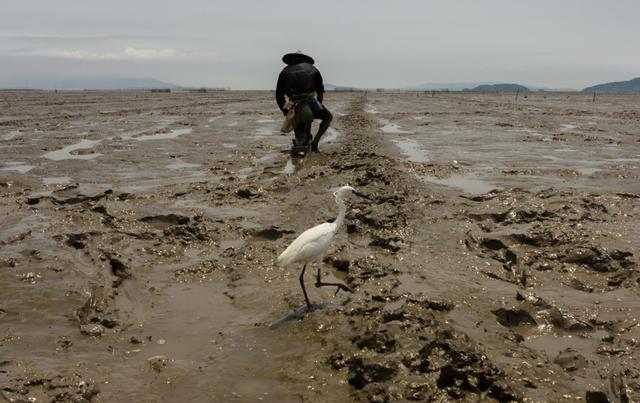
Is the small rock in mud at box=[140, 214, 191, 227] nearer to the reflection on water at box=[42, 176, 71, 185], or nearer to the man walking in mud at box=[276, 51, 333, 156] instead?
the reflection on water at box=[42, 176, 71, 185]

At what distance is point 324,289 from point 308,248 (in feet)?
2.80

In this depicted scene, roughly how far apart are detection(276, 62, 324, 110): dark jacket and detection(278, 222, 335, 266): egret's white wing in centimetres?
855

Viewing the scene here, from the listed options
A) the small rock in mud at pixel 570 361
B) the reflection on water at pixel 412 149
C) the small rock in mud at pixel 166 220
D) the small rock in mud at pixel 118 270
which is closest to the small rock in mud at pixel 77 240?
the small rock in mud at pixel 118 270

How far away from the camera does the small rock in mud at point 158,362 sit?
4355 mm

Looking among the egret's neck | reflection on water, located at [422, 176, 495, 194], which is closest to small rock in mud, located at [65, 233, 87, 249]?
the egret's neck

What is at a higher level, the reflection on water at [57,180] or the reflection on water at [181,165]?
the reflection on water at [181,165]

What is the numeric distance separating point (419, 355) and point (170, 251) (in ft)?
13.4

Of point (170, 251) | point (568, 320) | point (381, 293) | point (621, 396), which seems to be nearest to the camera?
point (621, 396)

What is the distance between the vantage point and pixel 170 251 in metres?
7.06

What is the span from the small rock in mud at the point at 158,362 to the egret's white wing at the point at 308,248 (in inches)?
54.1

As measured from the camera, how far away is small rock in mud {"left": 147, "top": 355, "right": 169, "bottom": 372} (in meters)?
4.35

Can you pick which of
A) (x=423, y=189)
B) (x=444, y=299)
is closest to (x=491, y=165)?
(x=423, y=189)

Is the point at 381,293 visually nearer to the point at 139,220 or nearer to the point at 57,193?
the point at 139,220

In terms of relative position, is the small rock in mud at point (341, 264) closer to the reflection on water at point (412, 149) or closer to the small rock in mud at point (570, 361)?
the small rock in mud at point (570, 361)
